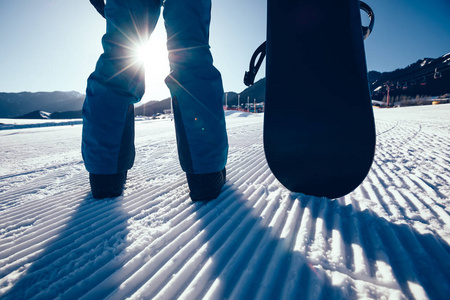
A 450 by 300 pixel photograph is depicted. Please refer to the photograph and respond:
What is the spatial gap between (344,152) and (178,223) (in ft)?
1.91

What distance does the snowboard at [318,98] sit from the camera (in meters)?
0.63

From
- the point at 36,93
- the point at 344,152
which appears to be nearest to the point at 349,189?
the point at 344,152

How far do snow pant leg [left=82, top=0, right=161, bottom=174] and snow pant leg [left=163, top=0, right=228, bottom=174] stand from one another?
202 mm

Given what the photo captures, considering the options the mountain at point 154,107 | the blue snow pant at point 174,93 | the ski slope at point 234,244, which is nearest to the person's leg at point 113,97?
the blue snow pant at point 174,93

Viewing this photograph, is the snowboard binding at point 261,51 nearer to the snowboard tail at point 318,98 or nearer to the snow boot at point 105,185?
the snowboard tail at point 318,98

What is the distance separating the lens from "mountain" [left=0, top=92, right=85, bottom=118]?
137 feet

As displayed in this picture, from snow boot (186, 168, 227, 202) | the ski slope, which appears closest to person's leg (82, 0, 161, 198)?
the ski slope

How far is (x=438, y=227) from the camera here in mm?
513

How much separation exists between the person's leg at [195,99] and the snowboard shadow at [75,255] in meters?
0.29

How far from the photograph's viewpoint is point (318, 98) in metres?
0.67

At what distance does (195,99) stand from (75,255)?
582 millimetres

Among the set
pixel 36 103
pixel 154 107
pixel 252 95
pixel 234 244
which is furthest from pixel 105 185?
pixel 36 103

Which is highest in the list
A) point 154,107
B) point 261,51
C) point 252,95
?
point 252,95

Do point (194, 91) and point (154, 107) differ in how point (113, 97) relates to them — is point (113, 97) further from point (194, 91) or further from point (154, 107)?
point (154, 107)
